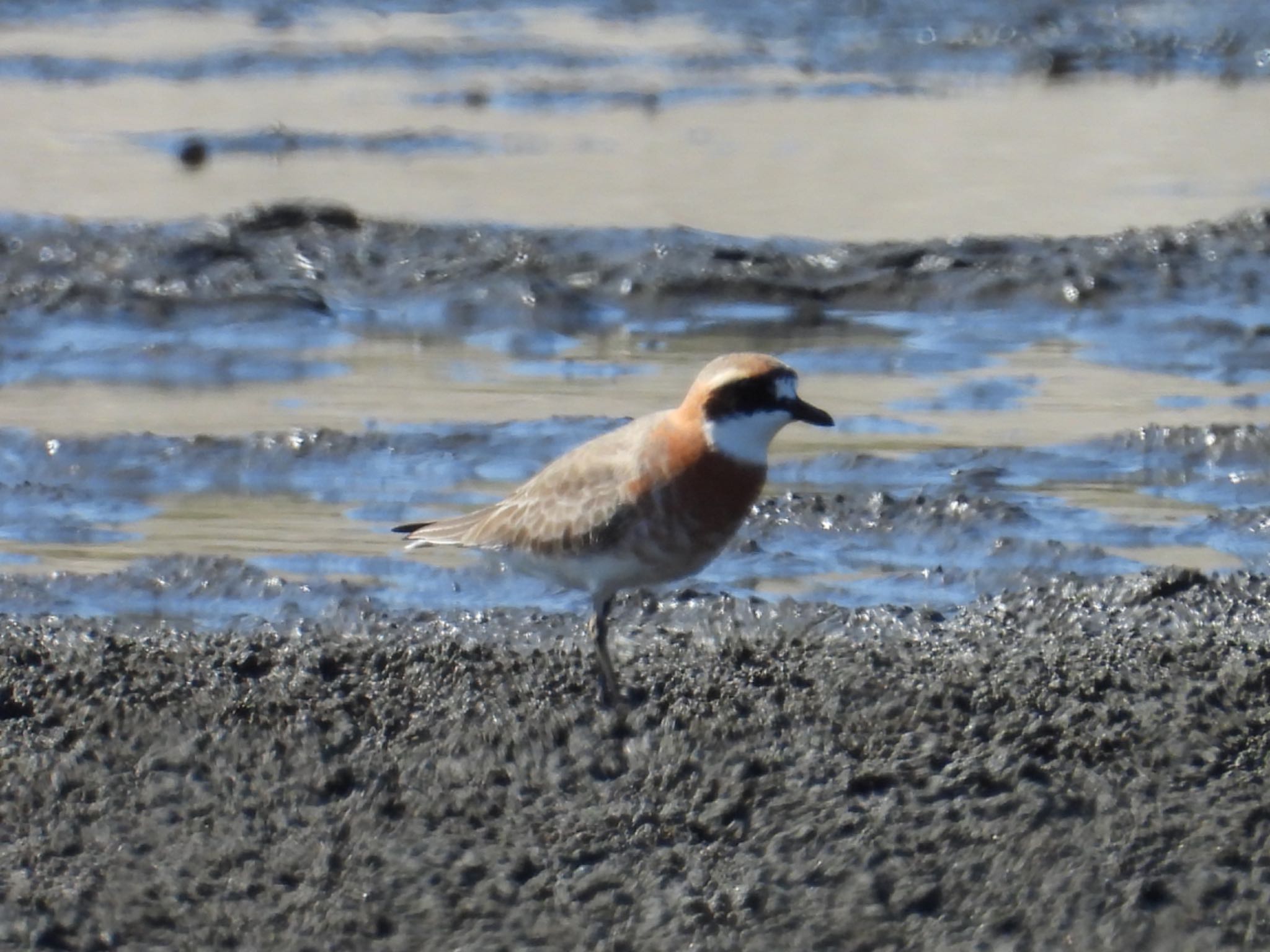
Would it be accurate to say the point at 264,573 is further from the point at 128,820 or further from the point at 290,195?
the point at 290,195

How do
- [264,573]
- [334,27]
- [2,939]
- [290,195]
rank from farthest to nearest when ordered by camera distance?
[334,27] < [290,195] < [264,573] < [2,939]

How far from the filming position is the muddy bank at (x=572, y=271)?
10992 millimetres

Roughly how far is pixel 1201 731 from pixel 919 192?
9.08m

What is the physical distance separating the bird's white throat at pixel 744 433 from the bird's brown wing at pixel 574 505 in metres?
0.24

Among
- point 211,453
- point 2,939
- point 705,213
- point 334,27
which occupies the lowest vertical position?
point 2,939

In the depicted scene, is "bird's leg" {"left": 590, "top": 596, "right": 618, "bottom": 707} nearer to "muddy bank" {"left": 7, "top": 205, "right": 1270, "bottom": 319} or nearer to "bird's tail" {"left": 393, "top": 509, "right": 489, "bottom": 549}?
"bird's tail" {"left": 393, "top": 509, "right": 489, "bottom": 549}

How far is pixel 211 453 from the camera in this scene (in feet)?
28.1

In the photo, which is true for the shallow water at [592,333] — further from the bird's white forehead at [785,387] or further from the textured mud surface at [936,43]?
the bird's white forehead at [785,387]

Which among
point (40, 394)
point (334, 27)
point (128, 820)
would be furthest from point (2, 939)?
point (334, 27)

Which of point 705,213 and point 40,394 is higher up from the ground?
point 705,213

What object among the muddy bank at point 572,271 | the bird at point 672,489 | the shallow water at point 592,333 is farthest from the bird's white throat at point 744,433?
the muddy bank at point 572,271

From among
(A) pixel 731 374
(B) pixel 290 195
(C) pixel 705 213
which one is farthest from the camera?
(B) pixel 290 195

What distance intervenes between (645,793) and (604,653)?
2.51 feet

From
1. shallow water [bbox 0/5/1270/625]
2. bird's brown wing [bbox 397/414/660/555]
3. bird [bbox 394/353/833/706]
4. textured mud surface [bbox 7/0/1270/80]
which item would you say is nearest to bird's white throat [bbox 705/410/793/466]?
bird [bbox 394/353/833/706]
